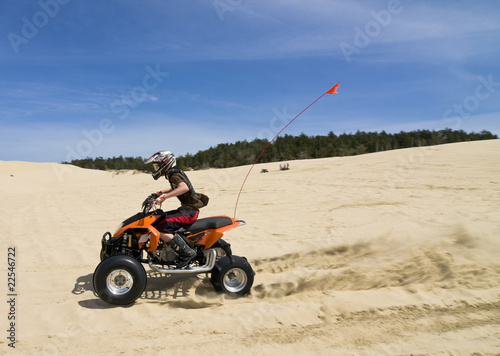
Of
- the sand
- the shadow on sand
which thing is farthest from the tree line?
the shadow on sand

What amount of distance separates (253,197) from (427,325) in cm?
1092

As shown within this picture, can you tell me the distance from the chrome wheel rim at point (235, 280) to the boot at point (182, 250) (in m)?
0.61

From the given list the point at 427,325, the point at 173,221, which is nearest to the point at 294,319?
the point at 427,325

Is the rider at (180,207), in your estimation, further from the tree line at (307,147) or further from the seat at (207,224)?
the tree line at (307,147)

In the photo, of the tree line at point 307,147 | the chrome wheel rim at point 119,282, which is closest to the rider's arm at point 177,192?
the chrome wheel rim at point 119,282

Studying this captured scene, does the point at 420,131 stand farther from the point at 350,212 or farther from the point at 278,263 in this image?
the point at 278,263

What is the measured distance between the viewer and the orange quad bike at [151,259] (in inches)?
181

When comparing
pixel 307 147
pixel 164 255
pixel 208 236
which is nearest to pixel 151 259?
pixel 164 255

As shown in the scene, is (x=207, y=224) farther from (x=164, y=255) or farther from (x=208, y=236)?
(x=164, y=255)

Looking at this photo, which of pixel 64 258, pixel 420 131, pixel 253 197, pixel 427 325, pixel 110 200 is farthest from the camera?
pixel 420 131

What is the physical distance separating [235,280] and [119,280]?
1670 mm

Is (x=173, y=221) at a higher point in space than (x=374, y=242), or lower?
higher

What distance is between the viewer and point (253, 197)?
1458 cm

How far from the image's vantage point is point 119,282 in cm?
470
